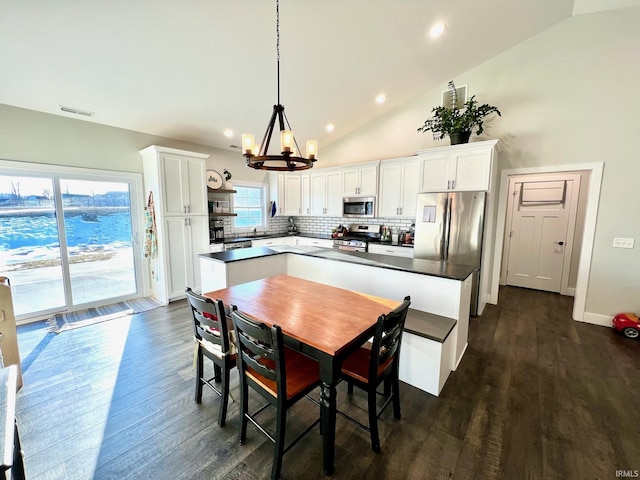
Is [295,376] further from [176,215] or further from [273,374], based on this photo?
[176,215]

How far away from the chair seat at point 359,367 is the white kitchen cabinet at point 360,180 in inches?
140

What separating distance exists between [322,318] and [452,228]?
9.36ft

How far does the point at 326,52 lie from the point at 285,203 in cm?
324

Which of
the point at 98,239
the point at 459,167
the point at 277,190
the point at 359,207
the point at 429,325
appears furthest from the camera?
the point at 277,190

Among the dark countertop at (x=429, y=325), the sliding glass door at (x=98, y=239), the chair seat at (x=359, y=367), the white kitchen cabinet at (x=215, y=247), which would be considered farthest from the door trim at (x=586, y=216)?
the sliding glass door at (x=98, y=239)

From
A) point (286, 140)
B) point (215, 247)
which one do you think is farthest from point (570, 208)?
point (215, 247)

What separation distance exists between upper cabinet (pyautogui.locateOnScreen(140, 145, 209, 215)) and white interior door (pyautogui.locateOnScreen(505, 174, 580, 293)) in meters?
5.67

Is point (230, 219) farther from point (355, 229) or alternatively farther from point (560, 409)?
point (560, 409)

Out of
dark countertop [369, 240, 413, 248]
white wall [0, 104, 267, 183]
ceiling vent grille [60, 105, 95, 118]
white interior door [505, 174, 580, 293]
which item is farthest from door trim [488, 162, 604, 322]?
ceiling vent grille [60, 105, 95, 118]

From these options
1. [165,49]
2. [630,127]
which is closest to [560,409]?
[630,127]

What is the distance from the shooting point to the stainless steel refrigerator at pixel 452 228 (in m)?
3.65

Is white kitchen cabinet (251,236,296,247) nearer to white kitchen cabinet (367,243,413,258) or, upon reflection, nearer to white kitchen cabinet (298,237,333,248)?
white kitchen cabinet (298,237,333,248)

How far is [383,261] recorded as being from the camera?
2949mm

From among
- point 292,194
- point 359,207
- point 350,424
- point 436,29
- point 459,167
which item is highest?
point 436,29
